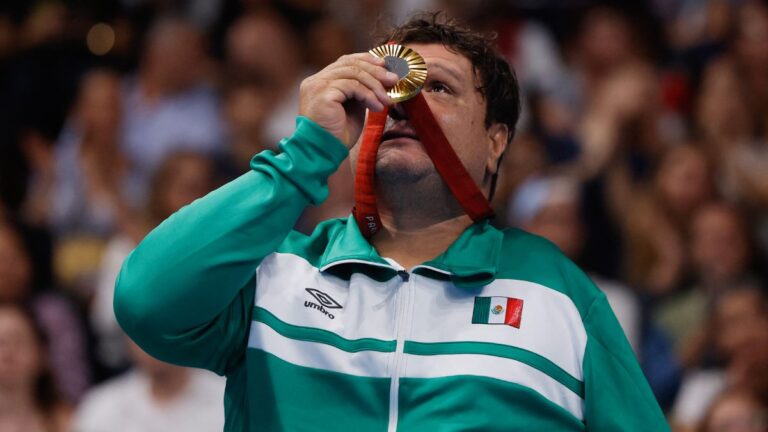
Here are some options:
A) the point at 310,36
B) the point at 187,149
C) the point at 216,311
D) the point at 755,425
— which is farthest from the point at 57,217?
the point at 216,311

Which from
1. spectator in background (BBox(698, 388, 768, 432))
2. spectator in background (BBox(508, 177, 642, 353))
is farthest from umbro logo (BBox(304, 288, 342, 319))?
spectator in background (BBox(508, 177, 642, 353))

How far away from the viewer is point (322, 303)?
247cm

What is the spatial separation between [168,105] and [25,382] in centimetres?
217

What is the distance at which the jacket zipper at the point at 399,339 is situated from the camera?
2.38 metres

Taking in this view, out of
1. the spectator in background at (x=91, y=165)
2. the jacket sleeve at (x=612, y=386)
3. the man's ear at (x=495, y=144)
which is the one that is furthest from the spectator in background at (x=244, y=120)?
the jacket sleeve at (x=612, y=386)

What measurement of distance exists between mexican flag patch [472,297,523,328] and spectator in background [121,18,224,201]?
3.89 m

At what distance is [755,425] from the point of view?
4121mm

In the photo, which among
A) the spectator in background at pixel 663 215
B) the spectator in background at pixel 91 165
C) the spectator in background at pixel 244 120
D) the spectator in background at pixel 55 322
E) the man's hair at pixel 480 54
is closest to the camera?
the man's hair at pixel 480 54

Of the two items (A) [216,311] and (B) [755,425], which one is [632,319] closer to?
(B) [755,425]

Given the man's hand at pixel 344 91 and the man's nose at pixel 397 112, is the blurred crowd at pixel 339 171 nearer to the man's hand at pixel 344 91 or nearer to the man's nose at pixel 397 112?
the man's nose at pixel 397 112

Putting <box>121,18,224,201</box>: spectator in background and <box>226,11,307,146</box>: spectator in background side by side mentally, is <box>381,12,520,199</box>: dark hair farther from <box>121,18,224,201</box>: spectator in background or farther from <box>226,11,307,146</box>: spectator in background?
<box>121,18,224,201</box>: spectator in background

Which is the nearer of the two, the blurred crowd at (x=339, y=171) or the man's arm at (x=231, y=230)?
the man's arm at (x=231, y=230)

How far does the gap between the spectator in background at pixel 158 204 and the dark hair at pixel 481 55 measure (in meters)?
2.74

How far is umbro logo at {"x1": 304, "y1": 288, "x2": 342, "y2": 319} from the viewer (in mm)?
2465
